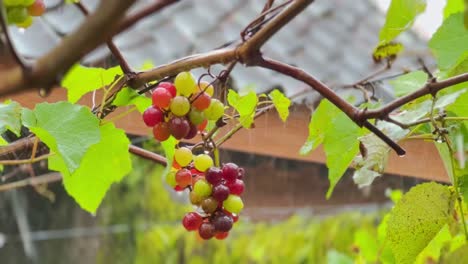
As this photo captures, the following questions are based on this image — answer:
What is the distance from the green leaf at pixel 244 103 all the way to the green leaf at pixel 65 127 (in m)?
0.12

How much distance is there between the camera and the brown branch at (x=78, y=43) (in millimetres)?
176

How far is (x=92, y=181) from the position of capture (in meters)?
0.55

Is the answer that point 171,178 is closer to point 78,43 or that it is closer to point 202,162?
point 202,162

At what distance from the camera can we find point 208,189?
466 mm

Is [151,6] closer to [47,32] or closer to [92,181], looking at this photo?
[92,181]

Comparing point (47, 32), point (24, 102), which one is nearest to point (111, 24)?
point (24, 102)

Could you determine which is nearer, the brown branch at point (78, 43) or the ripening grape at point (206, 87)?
the brown branch at point (78, 43)

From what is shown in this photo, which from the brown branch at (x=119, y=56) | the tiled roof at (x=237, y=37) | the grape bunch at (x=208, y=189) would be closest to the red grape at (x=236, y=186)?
the grape bunch at (x=208, y=189)

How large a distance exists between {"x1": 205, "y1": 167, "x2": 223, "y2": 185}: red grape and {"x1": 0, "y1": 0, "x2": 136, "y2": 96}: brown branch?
0.29 m

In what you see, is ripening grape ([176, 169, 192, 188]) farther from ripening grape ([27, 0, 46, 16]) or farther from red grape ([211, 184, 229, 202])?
ripening grape ([27, 0, 46, 16])

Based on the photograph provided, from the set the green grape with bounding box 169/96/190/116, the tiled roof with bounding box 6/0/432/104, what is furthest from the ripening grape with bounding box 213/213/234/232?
the tiled roof with bounding box 6/0/432/104

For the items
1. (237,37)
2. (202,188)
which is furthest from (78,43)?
(237,37)

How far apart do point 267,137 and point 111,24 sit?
26.8 inches

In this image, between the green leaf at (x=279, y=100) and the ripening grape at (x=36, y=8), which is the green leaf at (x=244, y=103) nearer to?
the green leaf at (x=279, y=100)
